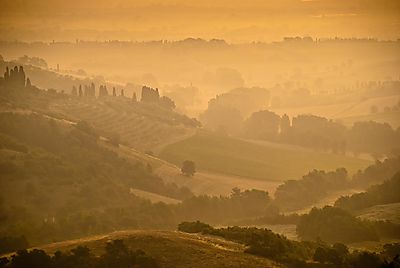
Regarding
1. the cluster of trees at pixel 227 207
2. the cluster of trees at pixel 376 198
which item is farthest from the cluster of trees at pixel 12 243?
the cluster of trees at pixel 376 198

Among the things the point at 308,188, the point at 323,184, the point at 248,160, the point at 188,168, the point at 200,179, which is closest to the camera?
the point at 308,188

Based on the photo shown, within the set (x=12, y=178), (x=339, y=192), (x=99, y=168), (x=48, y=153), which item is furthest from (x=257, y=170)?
(x=12, y=178)

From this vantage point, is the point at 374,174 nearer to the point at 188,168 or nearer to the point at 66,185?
the point at 188,168

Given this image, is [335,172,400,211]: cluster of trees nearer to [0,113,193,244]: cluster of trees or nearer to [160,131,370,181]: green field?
[0,113,193,244]: cluster of trees

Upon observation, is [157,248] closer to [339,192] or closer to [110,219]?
[110,219]

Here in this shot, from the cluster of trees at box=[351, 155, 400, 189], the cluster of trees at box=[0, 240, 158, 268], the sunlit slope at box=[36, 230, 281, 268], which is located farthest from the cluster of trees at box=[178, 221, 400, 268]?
the cluster of trees at box=[351, 155, 400, 189]

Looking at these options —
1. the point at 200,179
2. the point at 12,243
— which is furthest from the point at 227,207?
the point at 12,243
